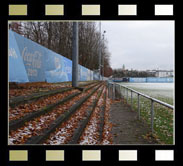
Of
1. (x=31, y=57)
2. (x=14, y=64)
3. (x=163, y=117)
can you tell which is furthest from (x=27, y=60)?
(x=163, y=117)

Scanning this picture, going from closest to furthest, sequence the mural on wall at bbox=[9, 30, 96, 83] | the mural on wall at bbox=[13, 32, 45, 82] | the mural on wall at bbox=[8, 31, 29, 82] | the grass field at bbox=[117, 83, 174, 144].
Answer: the grass field at bbox=[117, 83, 174, 144] → the mural on wall at bbox=[8, 31, 29, 82] → the mural on wall at bbox=[9, 30, 96, 83] → the mural on wall at bbox=[13, 32, 45, 82]

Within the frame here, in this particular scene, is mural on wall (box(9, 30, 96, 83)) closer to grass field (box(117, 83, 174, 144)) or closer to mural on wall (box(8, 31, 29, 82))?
mural on wall (box(8, 31, 29, 82))

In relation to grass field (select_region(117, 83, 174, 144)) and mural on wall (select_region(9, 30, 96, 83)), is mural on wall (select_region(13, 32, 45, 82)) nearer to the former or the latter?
mural on wall (select_region(9, 30, 96, 83))

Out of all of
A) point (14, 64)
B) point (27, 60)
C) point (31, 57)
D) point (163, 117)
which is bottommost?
point (163, 117)

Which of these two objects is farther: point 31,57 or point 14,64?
point 31,57

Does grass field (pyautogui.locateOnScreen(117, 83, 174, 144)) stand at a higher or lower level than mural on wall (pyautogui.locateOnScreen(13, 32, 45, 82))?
→ lower

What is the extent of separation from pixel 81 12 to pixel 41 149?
1.54 meters

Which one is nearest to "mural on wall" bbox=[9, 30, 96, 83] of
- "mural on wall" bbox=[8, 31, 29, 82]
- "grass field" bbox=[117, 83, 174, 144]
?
"mural on wall" bbox=[8, 31, 29, 82]

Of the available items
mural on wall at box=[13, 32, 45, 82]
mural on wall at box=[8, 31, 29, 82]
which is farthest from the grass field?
mural on wall at box=[13, 32, 45, 82]

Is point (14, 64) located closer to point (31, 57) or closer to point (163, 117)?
point (31, 57)

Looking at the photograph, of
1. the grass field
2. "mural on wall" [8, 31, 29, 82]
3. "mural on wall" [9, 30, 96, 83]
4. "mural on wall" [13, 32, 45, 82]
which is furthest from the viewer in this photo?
"mural on wall" [13, 32, 45, 82]

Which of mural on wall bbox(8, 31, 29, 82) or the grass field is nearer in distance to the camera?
the grass field
